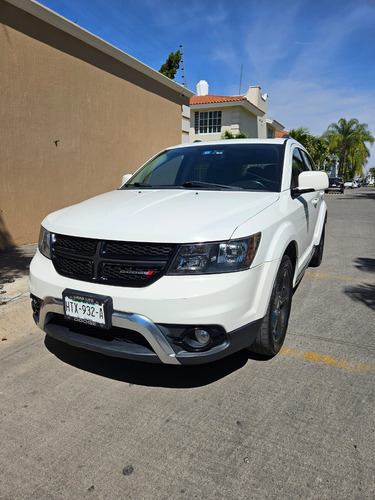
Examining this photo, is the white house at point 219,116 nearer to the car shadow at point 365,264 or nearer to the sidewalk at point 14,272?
the car shadow at point 365,264

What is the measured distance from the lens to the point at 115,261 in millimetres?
2270

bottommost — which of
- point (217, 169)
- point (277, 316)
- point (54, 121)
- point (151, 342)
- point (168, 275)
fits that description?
point (277, 316)

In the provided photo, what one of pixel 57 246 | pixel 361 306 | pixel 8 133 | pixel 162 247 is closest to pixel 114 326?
pixel 162 247

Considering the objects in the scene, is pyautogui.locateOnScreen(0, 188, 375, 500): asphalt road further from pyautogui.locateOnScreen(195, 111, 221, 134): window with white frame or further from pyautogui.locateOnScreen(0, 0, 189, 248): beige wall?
pyautogui.locateOnScreen(195, 111, 221, 134): window with white frame

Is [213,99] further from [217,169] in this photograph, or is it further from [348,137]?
[348,137]

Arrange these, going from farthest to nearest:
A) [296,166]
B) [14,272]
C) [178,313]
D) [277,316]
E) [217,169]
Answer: [14,272] < [296,166] < [217,169] < [277,316] < [178,313]

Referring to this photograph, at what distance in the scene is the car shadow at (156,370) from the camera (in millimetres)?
2670

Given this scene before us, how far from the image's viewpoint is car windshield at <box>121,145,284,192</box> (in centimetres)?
335

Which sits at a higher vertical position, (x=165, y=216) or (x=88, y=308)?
(x=165, y=216)

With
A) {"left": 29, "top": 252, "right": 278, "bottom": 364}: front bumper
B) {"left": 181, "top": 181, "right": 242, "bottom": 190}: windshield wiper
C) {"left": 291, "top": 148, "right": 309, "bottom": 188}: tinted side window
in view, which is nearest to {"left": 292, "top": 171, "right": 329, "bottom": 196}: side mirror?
{"left": 291, "top": 148, "right": 309, "bottom": 188}: tinted side window

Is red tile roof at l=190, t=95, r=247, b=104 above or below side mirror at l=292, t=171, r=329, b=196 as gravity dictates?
above

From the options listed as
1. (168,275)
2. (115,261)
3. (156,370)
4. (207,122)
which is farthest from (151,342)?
(207,122)

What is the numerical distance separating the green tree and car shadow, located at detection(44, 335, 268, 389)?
61.1 feet

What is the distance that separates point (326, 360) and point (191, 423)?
4.18 feet
